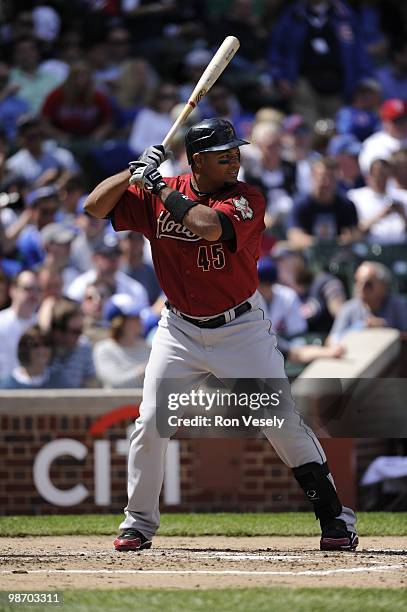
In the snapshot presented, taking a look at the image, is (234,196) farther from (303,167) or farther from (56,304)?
(303,167)

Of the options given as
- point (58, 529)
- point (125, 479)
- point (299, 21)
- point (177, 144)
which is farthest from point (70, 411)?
point (299, 21)

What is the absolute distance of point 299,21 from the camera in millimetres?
14516

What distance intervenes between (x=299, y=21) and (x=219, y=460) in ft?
24.0

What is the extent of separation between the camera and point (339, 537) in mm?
6137

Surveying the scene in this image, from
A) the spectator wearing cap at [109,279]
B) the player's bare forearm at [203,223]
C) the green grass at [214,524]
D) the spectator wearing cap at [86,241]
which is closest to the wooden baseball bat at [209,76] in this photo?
the player's bare forearm at [203,223]

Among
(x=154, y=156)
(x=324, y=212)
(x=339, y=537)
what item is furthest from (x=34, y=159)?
(x=339, y=537)

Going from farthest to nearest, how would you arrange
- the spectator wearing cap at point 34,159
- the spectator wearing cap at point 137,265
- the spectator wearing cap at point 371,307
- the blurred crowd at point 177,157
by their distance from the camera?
1. the spectator wearing cap at point 34,159
2. the spectator wearing cap at point 137,265
3. the spectator wearing cap at point 371,307
4. the blurred crowd at point 177,157

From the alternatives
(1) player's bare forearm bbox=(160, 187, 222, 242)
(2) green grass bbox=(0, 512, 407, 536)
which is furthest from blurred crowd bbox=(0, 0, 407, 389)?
(1) player's bare forearm bbox=(160, 187, 222, 242)

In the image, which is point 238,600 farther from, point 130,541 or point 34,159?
point 34,159

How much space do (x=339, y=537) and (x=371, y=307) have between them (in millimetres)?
4417

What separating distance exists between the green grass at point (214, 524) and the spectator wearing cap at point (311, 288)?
2724 millimetres

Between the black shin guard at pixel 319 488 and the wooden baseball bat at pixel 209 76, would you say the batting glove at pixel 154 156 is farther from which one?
the black shin guard at pixel 319 488

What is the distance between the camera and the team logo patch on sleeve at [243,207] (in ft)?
19.2

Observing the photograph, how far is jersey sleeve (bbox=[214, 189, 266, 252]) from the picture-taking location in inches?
229
